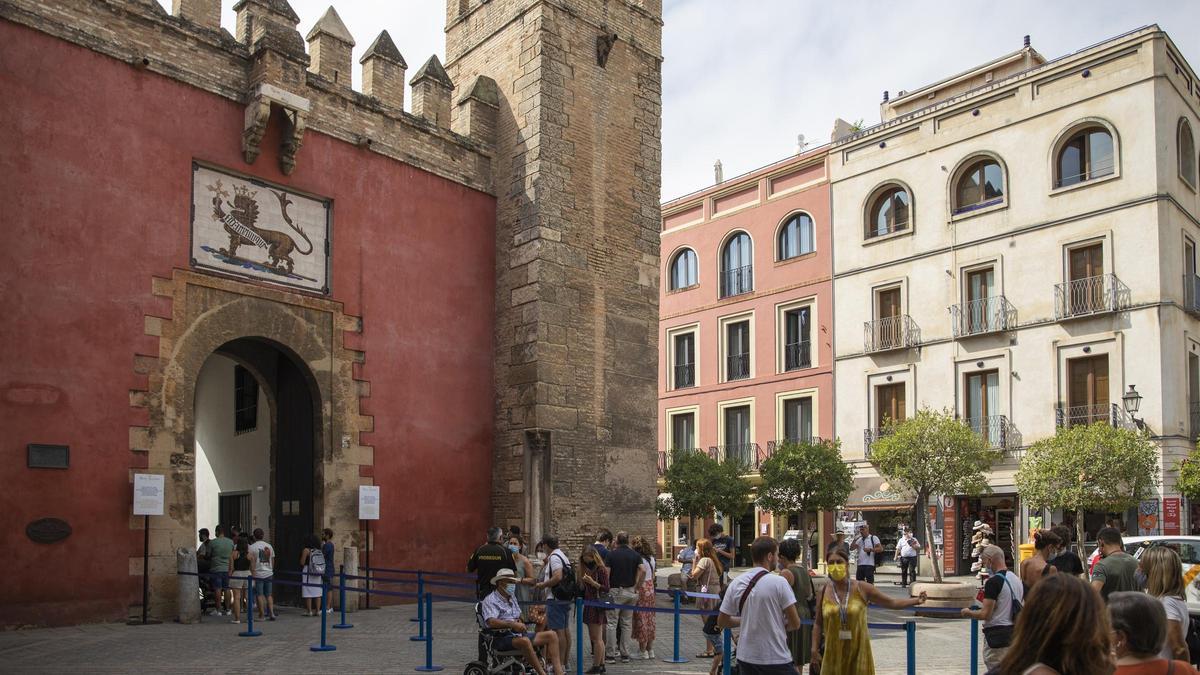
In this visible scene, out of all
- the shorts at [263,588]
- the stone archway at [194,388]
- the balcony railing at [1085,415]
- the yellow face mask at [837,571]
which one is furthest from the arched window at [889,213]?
the yellow face mask at [837,571]

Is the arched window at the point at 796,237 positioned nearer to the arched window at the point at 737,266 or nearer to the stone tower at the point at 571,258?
the arched window at the point at 737,266

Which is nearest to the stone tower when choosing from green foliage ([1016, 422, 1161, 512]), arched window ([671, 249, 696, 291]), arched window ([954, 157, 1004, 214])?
green foliage ([1016, 422, 1161, 512])

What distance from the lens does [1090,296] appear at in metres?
24.2

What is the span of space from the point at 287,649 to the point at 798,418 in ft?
70.2

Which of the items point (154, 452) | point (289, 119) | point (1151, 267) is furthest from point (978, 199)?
point (154, 452)

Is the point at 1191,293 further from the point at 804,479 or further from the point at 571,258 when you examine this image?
the point at 571,258

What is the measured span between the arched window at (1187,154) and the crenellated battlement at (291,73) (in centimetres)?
1722

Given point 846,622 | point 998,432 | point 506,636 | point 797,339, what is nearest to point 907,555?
point 998,432

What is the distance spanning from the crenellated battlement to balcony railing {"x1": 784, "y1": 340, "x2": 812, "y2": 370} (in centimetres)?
1529

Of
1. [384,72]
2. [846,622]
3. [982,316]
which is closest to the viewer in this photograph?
[846,622]

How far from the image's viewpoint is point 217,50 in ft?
45.9

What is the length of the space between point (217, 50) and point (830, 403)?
781 inches

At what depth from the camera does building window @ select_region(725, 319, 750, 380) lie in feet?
106

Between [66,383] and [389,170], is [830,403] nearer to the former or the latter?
[389,170]
